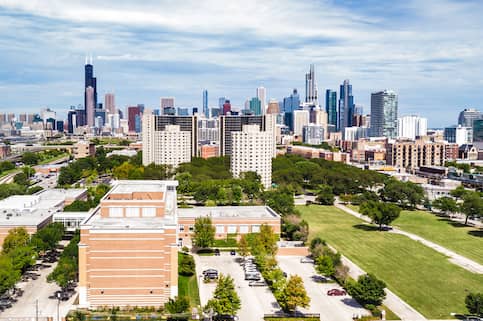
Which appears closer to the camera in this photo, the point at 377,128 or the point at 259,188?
the point at 259,188

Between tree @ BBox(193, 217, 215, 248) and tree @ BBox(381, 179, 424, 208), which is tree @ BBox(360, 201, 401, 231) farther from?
tree @ BBox(193, 217, 215, 248)

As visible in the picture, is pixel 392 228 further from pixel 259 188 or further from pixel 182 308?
pixel 182 308

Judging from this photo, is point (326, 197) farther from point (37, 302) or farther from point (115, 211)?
point (37, 302)

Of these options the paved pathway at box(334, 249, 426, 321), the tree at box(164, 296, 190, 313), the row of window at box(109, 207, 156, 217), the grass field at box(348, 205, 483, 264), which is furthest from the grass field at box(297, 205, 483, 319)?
the row of window at box(109, 207, 156, 217)

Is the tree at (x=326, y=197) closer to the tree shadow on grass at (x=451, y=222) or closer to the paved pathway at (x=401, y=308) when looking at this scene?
the tree shadow on grass at (x=451, y=222)

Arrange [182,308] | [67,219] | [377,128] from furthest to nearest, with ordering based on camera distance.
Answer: [377,128] < [67,219] < [182,308]

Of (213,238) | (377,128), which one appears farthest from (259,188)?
(377,128)

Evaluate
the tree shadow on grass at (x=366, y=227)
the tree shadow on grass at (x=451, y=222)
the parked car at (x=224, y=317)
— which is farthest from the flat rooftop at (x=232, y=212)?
the tree shadow on grass at (x=451, y=222)

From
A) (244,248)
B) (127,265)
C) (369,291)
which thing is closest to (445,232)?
(244,248)
